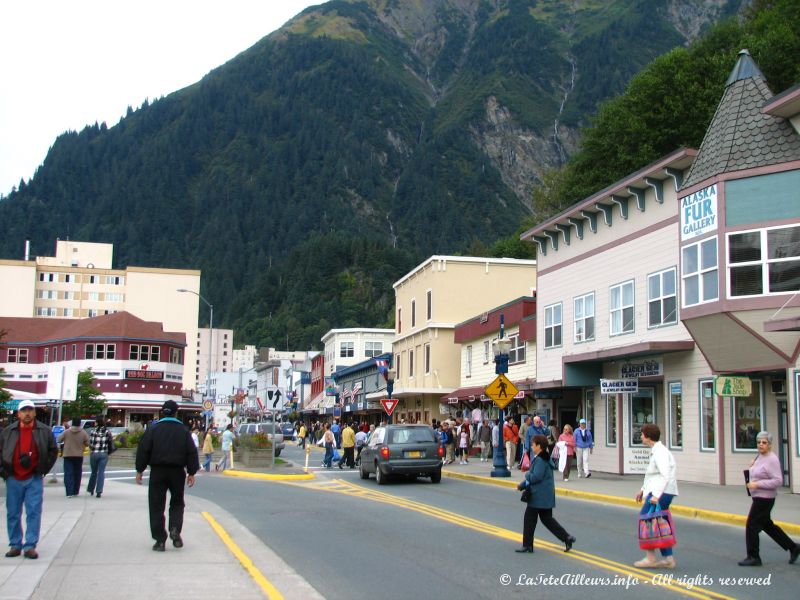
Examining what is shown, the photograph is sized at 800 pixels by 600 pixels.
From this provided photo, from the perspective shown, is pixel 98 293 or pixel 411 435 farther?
pixel 98 293

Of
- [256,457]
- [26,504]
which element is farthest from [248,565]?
[256,457]

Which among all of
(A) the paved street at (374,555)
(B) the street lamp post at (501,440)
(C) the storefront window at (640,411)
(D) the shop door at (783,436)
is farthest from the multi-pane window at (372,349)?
(A) the paved street at (374,555)

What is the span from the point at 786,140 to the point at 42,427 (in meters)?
16.9

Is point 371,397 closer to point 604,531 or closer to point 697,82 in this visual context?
point 697,82

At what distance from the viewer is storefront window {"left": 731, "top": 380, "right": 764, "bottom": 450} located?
21.6 m

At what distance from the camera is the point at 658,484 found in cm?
1011

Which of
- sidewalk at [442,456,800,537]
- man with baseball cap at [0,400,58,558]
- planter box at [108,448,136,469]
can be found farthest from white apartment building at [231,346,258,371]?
man with baseball cap at [0,400,58,558]

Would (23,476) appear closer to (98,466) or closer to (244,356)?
(98,466)

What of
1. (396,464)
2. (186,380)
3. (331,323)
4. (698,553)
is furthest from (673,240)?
(331,323)

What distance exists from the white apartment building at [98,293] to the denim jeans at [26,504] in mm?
103425

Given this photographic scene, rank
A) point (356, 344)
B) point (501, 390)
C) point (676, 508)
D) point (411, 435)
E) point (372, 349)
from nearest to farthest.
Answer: point (676, 508) < point (411, 435) < point (501, 390) < point (356, 344) < point (372, 349)

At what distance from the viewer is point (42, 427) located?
34.3ft

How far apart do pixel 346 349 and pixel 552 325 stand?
165 feet

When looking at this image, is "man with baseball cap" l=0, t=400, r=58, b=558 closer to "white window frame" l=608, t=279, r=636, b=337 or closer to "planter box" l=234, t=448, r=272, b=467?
"white window frame" l=608, t=279, r=636, b=337
